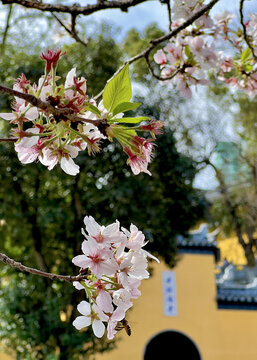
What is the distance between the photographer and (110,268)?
59 cm

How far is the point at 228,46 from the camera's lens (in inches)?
61.0

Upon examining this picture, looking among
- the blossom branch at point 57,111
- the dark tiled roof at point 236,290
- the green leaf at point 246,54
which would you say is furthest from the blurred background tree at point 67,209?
the blossom branch at point 57,111

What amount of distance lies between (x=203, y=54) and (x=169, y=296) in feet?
14.2

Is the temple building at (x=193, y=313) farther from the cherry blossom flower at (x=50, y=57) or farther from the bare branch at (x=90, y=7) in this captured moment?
the cherry blossom flower at (x=50, y=57)

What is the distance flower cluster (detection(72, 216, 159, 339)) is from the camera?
602 mm

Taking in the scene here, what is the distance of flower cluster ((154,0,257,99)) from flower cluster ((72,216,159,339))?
69 cm

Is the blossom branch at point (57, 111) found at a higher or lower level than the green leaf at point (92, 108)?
lower

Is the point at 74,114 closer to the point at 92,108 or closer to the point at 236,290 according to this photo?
the point at 92,108

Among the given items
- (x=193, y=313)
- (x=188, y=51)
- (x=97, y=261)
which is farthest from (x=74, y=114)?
(x=193, y=313)

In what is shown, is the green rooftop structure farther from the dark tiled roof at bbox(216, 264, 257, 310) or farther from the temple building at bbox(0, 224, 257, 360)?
the temple building at bbox(0, 224, 257, 360)

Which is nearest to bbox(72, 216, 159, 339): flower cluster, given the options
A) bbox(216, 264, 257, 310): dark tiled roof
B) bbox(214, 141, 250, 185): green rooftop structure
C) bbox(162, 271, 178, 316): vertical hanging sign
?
bbox(162, 271, 178, 316): vertical hanging sign

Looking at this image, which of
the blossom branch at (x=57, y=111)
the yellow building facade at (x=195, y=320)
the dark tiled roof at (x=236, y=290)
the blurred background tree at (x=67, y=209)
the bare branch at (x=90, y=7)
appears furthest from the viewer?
the dark tiled roof at (x=236, y=290)

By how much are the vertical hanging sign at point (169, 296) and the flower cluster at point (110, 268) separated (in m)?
4.75

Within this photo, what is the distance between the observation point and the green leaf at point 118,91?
0.59 m
